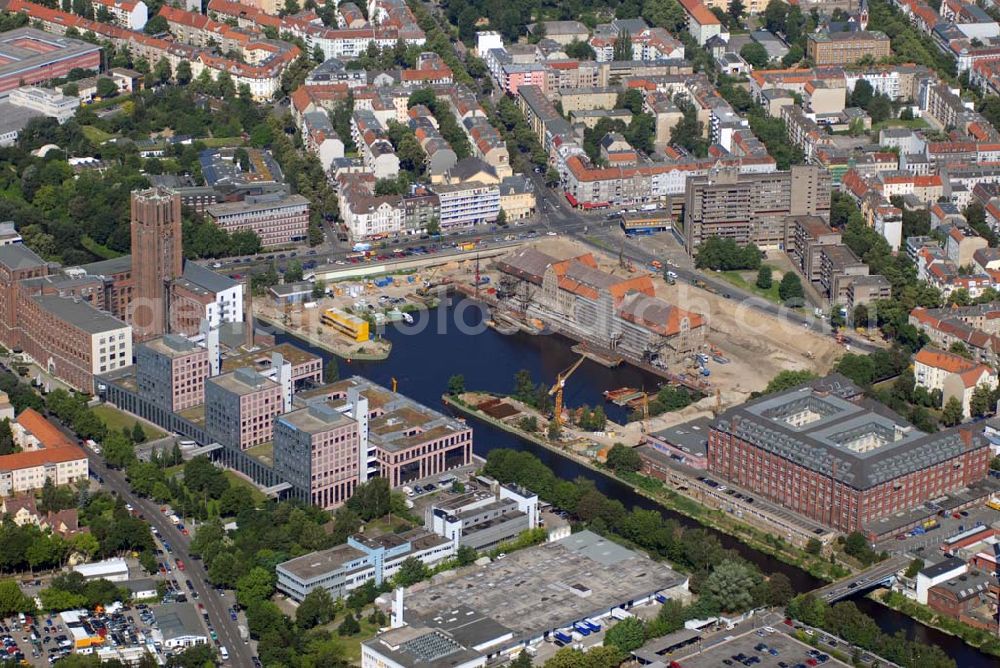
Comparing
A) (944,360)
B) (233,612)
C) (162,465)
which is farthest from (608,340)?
(233,612)

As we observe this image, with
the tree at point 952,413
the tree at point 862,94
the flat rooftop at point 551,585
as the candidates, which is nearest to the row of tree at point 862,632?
the flat rooftop at point 551,585

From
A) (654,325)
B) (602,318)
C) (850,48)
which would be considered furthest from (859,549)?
(850,48)

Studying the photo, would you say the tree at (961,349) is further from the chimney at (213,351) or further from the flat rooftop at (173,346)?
the flat rooftop at (173,346)

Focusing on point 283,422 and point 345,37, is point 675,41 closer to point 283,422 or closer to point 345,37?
point 345,37

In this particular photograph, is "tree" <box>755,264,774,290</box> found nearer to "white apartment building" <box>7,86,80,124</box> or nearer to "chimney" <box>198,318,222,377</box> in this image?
"chimney" <box>198,318,222,377</box>

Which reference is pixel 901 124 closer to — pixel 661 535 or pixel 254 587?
pixel 661 535

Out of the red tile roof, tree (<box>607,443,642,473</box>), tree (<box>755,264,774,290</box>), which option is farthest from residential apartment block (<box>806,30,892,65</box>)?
the red tile roof
